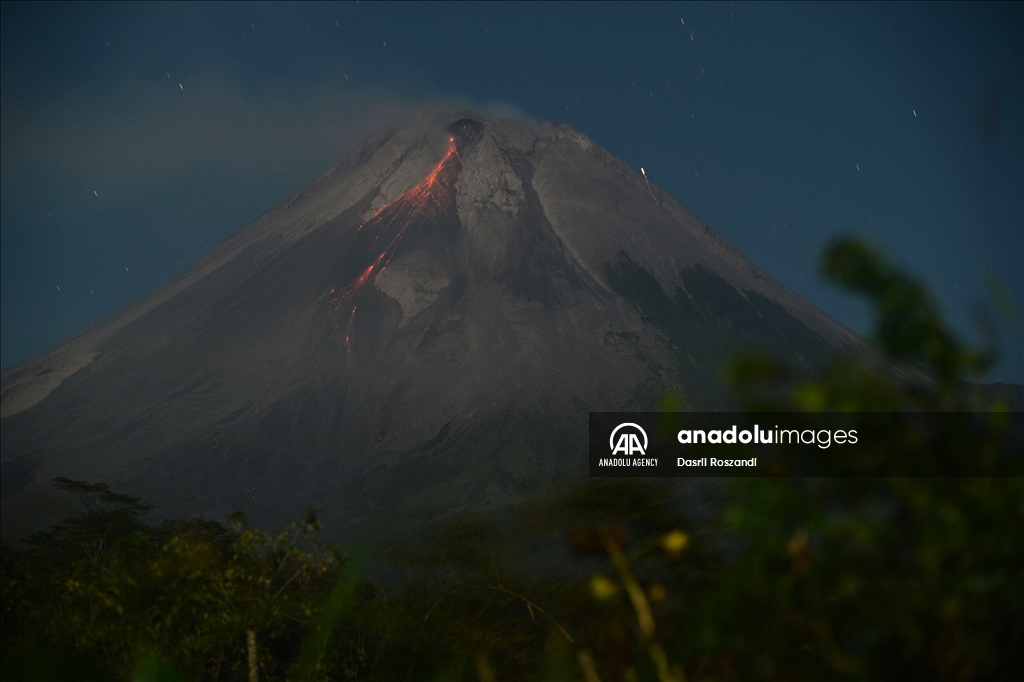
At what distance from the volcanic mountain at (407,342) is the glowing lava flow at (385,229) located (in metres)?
0.30

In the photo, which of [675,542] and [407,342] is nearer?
[675,542]

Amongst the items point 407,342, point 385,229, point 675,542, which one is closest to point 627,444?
point 675,542

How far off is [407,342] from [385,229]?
72.7ft

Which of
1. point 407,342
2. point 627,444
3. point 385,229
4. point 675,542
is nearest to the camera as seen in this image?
point 675,542

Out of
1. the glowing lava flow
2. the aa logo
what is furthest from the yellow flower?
the glowing lava flow

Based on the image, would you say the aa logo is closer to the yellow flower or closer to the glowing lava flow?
the yellow flower

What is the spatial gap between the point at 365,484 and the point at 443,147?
63.1 m

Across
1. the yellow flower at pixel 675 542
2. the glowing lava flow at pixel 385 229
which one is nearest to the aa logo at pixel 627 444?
the yellow flower at pixel 675 542

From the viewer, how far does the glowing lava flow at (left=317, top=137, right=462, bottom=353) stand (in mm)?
104188

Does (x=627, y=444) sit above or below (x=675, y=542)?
above

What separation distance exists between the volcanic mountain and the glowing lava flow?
0.99 feet

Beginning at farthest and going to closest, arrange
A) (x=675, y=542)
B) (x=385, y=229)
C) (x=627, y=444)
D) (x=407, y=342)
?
(x=385, y=229) → (x=407, y=342) → (x=627, y=444) → (x=675, y=542)

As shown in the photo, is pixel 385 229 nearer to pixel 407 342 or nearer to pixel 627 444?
pixel 407 342

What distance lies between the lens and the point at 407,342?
3853 inches
